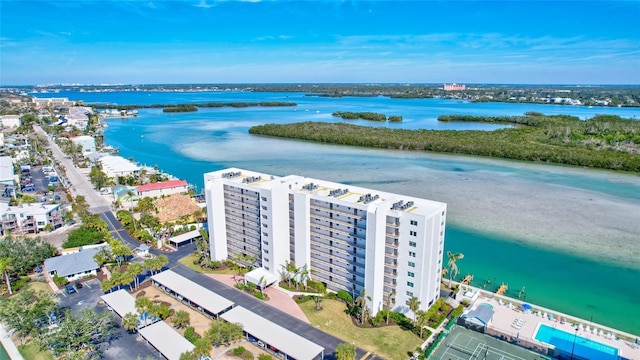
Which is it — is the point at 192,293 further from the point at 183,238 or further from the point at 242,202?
the point at 183,238

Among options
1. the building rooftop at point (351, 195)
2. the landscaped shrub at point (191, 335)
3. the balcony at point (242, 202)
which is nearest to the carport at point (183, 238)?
the balcony at point (242, 202)

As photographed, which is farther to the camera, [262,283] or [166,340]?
[262,283]

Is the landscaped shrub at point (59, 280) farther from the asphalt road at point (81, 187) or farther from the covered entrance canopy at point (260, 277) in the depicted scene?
the asphalt road at point (81, 187)

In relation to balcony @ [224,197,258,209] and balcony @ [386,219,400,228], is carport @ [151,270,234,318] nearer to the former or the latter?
balcony @ [224,197,258,209]

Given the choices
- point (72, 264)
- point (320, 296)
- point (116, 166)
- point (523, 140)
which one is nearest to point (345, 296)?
point (320, 296)

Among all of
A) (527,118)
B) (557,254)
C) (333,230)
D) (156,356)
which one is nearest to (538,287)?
(557,254)

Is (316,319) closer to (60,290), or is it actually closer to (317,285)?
(317,285)

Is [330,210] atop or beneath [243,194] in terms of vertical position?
beneath
